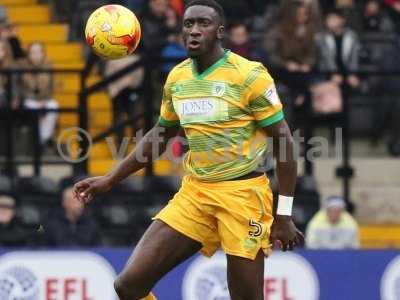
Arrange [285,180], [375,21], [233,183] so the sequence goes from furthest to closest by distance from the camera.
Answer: [375,21]
[233,183]
[285,180]

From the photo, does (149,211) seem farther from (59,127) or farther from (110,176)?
(110,176)

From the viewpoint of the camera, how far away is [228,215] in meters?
9.29

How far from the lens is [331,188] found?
50.3 ft

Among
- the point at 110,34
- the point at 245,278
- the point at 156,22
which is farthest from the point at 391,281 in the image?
the point at 156,22

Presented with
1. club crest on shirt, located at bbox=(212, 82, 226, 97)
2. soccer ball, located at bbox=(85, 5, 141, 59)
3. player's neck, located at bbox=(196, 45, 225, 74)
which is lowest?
club crest on shirt, located at bbox=(212, 82, 226, 97)

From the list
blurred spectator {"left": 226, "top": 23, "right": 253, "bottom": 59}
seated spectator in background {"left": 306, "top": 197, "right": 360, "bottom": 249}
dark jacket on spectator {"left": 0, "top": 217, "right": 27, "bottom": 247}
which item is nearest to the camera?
dark jacket on spectator {"left": 0, "top": 217, "right": 27, "bottom": 247}

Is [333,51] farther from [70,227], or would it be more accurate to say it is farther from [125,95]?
[70,227]

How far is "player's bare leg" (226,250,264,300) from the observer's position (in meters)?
9.23

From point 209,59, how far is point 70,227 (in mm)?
4836

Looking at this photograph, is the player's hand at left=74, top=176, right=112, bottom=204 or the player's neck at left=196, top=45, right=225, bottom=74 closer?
the player's neck at left=196, top=45, right=225, bottom=74

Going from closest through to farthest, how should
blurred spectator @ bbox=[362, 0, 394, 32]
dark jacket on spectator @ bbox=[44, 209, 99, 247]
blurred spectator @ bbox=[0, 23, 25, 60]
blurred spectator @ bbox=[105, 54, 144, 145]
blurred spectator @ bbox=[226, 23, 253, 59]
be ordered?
dark jacket on spectator @ bbox=[44, 209, 99, 247] → blurred spectator @ bbox=[105, 54, 144, 145] → blurred spectator @ bbox=[226, 23, 253, 59] → blurred spectator @ bbox=[0, 23, 25, 60] → blurred spectator @ bbox=[362, 0, 394, 32]

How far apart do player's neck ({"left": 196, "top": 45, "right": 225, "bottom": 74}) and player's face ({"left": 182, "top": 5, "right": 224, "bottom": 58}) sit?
7 cm

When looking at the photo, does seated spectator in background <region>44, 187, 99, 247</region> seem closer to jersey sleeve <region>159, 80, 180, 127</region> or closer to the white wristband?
jersey sleeve <region>159, 80, 180, 127</region>

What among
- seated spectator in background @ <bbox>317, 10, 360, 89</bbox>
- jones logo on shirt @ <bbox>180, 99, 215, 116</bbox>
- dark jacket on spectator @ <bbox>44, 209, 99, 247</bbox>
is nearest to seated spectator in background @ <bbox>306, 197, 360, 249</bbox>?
seated spectator in background @ <bbox>317, 10, 360, 89</bbox>
